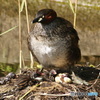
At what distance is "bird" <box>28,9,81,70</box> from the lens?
3922 mm

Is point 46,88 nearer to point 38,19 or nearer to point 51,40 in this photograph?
point 51,40

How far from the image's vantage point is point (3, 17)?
19.6ft

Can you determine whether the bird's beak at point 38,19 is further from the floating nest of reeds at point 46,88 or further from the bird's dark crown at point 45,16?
the floating nest of reeds at point 46,88

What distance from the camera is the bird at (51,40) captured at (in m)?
3.92

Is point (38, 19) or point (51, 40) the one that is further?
point (51, 40)

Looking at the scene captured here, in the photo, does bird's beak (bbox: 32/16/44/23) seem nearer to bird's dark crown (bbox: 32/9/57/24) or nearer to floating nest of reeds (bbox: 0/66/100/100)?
bird's dark crown (bbox: 32/9/57/24)

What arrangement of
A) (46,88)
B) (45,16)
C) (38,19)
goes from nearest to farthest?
1. (46,88)
2. (38,19)
3. (45,16)

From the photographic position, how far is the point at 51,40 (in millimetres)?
3908

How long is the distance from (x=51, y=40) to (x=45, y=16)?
0.33m

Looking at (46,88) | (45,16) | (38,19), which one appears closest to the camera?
(46,88)

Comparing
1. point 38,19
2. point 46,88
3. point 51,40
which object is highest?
point 38,19

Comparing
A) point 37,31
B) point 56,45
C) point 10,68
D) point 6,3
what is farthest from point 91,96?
point 6,3

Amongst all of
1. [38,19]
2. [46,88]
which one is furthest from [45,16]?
[46,88]

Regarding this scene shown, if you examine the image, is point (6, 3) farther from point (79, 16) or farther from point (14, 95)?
point (14, 95)
